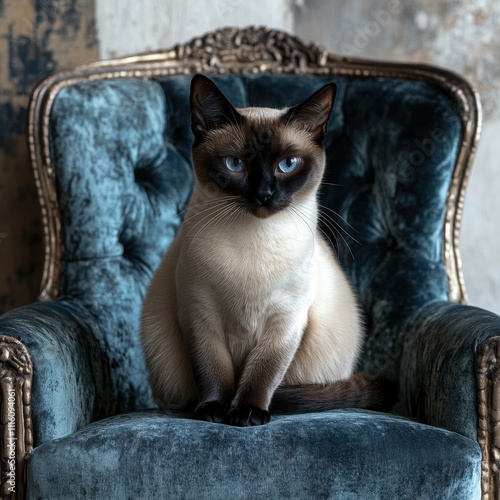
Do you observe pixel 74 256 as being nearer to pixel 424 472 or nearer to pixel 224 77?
pixel 224 77

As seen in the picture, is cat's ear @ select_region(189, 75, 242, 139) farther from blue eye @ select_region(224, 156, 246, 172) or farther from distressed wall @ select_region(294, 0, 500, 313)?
distressed wall @ select_region(294, 0, 500, 313)

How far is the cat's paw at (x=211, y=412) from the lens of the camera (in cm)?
133

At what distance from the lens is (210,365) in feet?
4.65

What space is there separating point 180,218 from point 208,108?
644 mm

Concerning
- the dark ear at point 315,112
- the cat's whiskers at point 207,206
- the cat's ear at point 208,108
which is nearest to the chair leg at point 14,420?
the cat's whiskers at point 207,206

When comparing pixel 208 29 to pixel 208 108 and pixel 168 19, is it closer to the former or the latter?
pixel 168 19

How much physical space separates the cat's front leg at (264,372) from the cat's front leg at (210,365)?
32mm

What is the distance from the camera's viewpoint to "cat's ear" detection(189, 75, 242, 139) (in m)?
1.37

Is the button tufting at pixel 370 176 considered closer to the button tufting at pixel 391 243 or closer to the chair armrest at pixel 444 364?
the button tufting at pixel 391 243

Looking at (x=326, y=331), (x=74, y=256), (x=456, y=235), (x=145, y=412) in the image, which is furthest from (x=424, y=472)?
(x=74, y=256)

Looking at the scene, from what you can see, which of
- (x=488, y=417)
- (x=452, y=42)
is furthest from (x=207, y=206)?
(x=452, y=42)

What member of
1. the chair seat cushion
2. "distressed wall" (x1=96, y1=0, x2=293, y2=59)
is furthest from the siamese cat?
"distressed wall" (x1=96, y1=0, x2=293, y2=59)

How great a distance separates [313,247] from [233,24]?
3.52 feet

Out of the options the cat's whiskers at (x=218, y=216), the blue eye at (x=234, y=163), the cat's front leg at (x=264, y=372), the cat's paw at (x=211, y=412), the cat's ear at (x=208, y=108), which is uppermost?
the cat's ear at (x=208, y=108)
